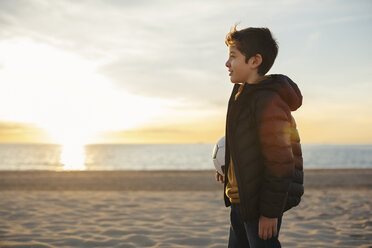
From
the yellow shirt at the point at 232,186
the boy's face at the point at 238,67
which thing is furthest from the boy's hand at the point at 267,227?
the boy's face at the point at 238,67

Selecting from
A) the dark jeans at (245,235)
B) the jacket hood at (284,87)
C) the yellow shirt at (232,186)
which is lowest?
the dark jeans at (245,235)

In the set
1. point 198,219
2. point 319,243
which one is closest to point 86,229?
point 198,219

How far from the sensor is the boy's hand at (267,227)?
2340 mm

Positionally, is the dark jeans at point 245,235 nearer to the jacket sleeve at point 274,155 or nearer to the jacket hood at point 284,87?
the jacket sleeve at point 274,155

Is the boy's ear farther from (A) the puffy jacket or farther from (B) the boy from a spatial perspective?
(A) the puffy jacket

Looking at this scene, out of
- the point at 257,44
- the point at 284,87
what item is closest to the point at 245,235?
the point at 284,87

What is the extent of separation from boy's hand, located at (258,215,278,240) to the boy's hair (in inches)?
44.6

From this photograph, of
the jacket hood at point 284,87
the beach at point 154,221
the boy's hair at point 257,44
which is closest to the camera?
the jacket hood at point 284,87

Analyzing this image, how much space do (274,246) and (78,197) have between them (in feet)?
30.4

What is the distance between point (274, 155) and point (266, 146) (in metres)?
0.08

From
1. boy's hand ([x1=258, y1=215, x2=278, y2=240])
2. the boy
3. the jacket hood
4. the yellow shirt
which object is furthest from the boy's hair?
boy's hand ([x1=258, y1=215, x2=278, y2=240])

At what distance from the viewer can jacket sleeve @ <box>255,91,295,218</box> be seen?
226cm

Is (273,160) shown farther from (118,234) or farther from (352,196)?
(352,196)

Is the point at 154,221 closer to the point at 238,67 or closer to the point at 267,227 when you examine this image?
the point at 267,227
